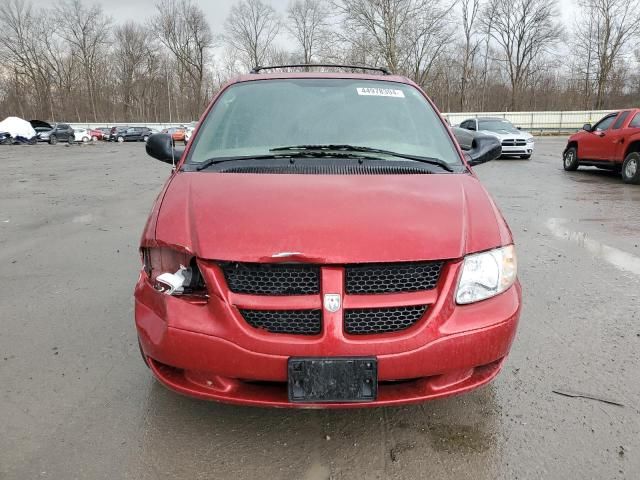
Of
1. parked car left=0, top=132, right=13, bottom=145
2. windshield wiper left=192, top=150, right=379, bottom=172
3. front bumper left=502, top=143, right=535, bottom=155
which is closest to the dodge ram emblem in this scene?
windshield wiper left=192, top=150, right=379, bottom=172

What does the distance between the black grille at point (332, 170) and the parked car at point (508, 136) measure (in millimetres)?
15119

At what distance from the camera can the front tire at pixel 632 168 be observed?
1045 cm

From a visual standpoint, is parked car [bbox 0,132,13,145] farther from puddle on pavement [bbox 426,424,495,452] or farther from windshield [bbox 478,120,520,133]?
puddle on pavement [bbox 426,424,495,452]

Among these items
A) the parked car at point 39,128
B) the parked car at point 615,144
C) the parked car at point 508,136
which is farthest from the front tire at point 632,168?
the parked car at point 39,128

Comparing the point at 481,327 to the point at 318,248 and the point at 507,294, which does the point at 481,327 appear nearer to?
the point at 507,294

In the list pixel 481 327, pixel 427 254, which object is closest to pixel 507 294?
pixel 481 327

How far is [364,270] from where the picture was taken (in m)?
1.87

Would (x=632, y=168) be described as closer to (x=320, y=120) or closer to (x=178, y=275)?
(x=320, y=120)

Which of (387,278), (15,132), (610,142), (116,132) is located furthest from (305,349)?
(116,132)

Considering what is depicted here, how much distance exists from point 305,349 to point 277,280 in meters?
0.29

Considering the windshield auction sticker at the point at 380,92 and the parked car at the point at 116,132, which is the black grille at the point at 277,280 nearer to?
the windshield auction sticker at the point at 380,92

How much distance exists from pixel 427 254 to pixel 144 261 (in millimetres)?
1263

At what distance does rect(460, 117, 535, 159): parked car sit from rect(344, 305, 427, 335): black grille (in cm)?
1588

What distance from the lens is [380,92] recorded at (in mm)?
3271
